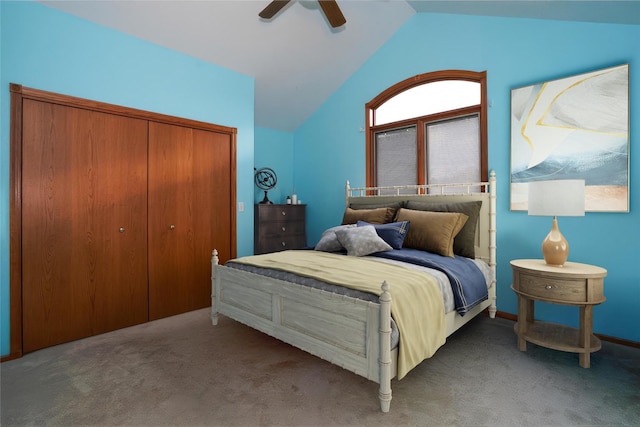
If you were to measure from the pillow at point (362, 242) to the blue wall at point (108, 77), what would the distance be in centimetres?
154

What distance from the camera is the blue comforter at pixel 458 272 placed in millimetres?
2332

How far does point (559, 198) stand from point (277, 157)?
12.3ft

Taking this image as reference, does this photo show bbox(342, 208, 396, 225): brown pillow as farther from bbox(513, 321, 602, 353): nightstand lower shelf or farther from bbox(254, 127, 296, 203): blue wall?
bbox(254, 127, 296, 203): blue wall

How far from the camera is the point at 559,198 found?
234 cm

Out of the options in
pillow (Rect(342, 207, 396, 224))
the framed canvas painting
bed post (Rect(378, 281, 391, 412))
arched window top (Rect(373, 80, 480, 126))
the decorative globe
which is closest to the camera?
bed post (Rect(378, 281, 391, 412))

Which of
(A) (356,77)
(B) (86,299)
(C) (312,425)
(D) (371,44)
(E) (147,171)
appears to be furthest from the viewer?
(A) (356,77)

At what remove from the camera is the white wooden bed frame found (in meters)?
1.72

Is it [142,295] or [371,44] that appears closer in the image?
[142,295]

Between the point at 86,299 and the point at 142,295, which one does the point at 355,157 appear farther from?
the point at 86,299

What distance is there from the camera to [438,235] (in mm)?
2871

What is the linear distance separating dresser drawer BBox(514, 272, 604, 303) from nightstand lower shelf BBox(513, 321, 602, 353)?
0.31 m

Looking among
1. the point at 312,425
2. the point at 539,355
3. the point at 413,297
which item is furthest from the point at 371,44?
the point at 312,425

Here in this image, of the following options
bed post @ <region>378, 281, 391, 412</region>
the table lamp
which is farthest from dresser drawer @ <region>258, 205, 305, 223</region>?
the table lamp

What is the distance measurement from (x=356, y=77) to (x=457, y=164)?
1.84 m
